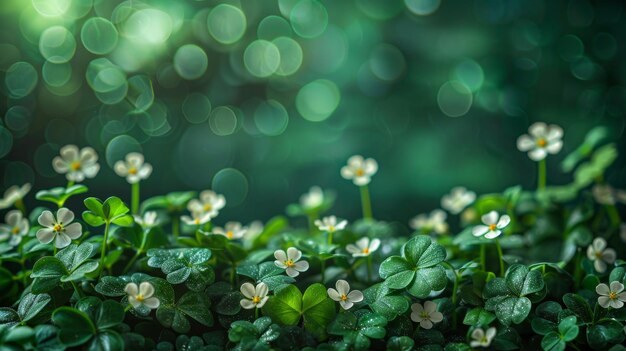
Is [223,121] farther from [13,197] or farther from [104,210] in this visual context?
[104,210]


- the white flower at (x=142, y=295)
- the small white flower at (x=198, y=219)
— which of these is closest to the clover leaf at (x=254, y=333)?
the white flower at (x=142, y=295)

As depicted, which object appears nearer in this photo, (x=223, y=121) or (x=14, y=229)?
(x=14, y=229)

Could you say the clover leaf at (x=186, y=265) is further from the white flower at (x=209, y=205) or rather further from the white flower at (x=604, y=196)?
the white flower at (x=604, y=196)

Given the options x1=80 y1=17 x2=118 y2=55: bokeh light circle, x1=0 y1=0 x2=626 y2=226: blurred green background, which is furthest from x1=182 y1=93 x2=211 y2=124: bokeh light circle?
x1=80 y1=17 x2=118 y2=55: bokeh light circle

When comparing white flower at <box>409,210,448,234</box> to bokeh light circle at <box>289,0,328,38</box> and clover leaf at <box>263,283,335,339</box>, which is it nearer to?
clover leaf at <box>263,283,335,339</box>

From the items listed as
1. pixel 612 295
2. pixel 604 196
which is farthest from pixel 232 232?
pixel 604 196
